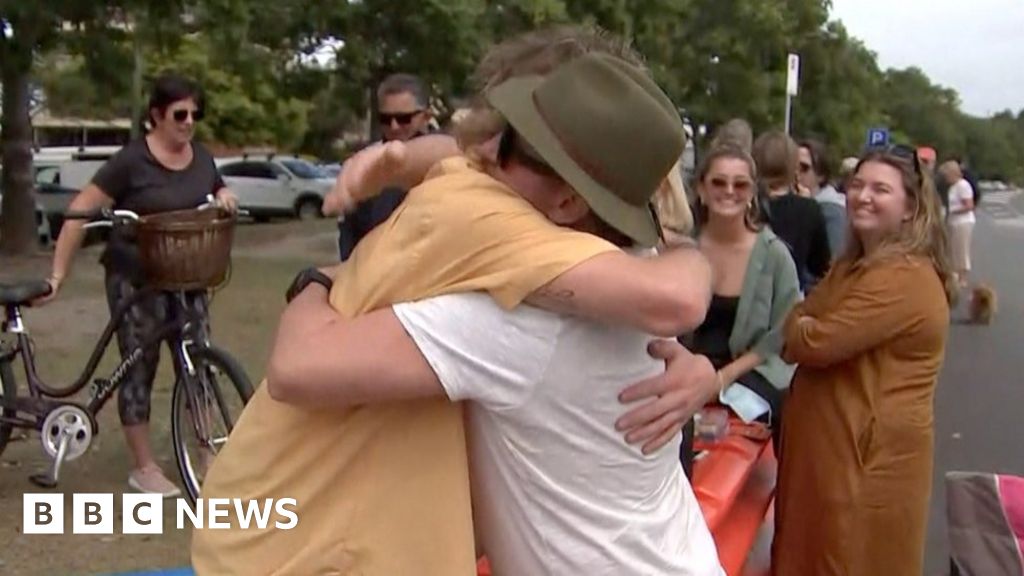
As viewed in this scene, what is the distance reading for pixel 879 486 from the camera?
3738 millimetres

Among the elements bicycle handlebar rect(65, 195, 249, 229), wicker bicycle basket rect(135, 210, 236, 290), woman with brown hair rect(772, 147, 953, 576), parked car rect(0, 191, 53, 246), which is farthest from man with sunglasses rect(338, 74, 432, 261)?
parked car rect(0, 191, 53, 246)

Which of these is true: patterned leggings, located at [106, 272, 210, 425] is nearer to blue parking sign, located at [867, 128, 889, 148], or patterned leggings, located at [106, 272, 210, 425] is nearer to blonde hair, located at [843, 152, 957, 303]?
blue parking sign, located at [867, 128, 889, 148]

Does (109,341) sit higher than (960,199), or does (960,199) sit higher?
(109,341)

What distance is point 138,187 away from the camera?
5.55 meters

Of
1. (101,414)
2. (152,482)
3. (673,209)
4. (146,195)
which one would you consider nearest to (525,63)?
(673,209)

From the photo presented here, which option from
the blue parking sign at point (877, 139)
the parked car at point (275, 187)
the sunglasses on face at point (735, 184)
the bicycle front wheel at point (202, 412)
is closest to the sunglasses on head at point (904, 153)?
the blue parking sign at point (877, 139)

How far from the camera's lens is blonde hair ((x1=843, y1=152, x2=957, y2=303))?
3.75 metres

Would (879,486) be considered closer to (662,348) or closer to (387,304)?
(662,348)

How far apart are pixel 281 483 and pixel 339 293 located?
0.27 metres

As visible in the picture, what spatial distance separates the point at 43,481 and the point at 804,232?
3.58 m

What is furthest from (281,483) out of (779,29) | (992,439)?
(779,29)

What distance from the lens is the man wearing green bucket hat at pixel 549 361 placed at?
5.47 ft

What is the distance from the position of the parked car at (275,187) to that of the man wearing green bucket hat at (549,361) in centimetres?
3179

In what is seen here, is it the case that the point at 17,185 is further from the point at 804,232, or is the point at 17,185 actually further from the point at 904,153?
the point at 904,153
